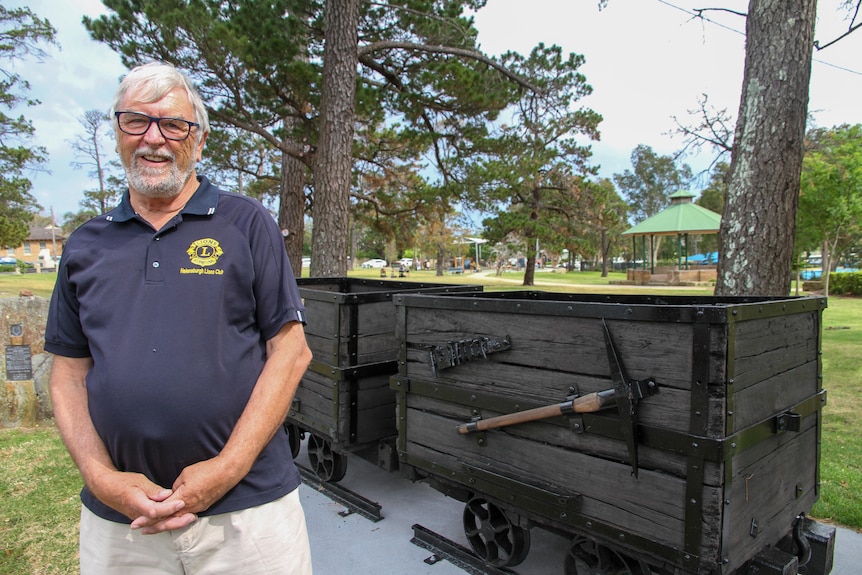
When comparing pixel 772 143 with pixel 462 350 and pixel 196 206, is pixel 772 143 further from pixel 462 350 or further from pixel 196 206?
pixel 196 206

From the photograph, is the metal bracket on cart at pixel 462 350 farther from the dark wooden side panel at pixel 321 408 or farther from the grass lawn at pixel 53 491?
the grass lawn at pixel 53 491

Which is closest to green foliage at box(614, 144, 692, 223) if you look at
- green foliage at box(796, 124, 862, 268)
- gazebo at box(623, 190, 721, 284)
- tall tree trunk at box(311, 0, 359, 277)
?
gazebo at box(623, 190, 721, 284)

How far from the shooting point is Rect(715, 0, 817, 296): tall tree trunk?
4309 millimetres

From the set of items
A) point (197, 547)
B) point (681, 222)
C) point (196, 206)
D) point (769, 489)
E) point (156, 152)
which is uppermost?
point (681, 222)

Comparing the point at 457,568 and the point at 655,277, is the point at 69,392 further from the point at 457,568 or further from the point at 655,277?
the point at 655,277

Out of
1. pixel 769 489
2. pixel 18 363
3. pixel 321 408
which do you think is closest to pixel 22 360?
pixel 18 363

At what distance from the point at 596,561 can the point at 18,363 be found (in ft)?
20.8

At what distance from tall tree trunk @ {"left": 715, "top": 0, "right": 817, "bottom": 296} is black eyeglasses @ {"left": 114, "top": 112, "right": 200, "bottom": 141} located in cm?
423

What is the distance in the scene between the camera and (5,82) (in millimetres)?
20656

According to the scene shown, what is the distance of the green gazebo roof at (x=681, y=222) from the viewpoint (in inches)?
1393

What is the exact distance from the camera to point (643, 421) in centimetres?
221

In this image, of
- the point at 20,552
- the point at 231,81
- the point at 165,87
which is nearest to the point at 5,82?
the point at 231,81

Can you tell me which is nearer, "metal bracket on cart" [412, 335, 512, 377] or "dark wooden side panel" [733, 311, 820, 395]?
"dark wooden side panel" [733, 311, 820, 395]

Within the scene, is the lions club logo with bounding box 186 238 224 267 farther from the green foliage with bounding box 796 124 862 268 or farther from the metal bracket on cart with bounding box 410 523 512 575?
the green foliage with bounding box 796 124 862 268
